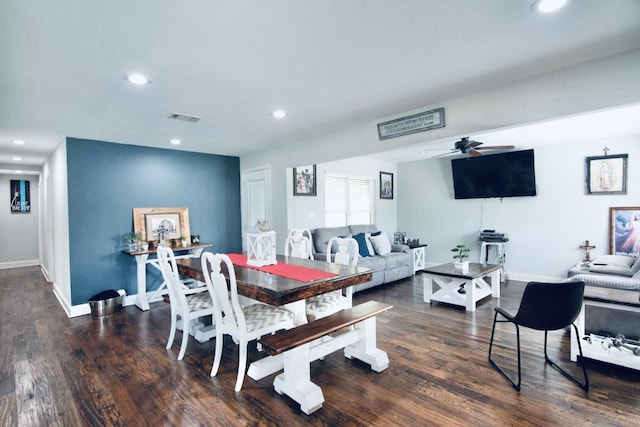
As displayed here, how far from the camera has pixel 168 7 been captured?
1.54 metres

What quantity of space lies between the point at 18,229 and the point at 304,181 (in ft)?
24.0

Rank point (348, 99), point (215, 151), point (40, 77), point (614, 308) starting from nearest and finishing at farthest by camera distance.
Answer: point (40, 77)
point (614, 308)
point (348, 99)
point (215, 151)

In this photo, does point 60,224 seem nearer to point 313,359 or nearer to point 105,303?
point 105,303

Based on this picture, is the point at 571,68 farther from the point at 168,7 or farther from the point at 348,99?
the point at 168,7

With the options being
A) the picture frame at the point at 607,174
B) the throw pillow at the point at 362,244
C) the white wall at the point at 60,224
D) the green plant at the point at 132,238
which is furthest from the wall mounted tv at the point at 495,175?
the white wall at the point at 60,224

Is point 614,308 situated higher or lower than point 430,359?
higher

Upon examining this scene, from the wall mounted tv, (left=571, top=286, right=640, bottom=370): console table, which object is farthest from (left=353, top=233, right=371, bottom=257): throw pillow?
(left=571, top=286, right=640, bottom=370): console table

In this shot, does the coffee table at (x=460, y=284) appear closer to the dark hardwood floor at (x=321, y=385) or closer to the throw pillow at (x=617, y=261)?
the dark hardwood floor at (x=321, y=385)

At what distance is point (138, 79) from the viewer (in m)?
2.36

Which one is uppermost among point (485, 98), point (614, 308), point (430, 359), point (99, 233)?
point (485, 98)

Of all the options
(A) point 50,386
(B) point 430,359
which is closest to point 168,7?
(A) point 50,386

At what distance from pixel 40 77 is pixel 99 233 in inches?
103

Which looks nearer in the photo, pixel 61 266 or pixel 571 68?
pixel 571 68

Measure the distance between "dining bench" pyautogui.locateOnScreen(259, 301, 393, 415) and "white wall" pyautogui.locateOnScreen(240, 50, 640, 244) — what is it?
1795mm
